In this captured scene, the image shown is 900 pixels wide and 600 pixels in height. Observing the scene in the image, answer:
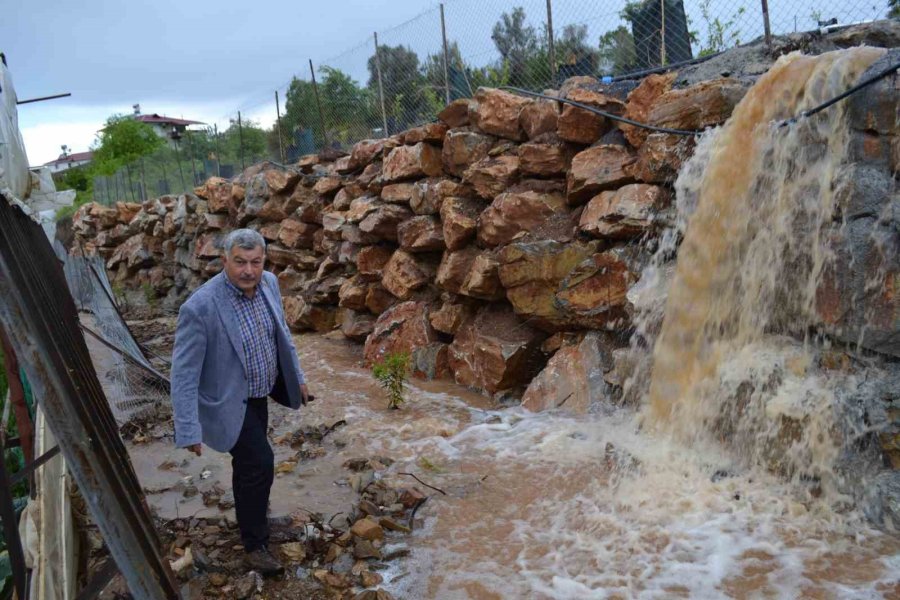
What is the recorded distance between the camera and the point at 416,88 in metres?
11.4

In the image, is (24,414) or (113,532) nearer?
(113,532)

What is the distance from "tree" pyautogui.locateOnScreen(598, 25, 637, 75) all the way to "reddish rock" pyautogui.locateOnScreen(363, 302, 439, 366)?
390cm

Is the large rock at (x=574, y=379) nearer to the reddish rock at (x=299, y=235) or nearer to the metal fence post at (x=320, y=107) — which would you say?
the reddish rock at (x=299, y=235)

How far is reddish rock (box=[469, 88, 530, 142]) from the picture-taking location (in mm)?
7501

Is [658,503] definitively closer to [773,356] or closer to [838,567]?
[838,567]

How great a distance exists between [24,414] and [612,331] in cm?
461

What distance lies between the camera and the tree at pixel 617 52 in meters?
8.48

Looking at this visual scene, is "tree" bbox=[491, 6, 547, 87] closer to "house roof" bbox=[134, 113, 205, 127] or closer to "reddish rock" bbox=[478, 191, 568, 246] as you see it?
"reddish rock" bbox=[478, 191, 568, 246]

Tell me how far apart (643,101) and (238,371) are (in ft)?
15.4

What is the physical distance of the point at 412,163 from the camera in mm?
8789

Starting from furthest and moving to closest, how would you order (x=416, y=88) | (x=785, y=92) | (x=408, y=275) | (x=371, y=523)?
(x=416, y=88)
(x=408, y=275)
(x=785, y=92)
(x=371, y=523)

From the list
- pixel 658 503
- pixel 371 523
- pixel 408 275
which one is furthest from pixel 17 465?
pixel 408 275

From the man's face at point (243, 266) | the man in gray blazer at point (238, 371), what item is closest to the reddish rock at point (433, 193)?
the man in gray blazer at point (238, 371)

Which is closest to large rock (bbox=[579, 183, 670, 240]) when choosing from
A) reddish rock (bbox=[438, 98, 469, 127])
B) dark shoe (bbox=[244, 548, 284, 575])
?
reddish rock (bbox=[438, 98, 469, 127])
